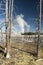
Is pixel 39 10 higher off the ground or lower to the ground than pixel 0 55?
higher

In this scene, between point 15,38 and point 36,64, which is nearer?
point 36,64

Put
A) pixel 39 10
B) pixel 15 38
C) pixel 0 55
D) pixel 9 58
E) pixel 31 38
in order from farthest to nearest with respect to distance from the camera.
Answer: pixel 15 38 < pixel 31 38 < pixel 39 10 < pixel 0 55 < pixel 9 58

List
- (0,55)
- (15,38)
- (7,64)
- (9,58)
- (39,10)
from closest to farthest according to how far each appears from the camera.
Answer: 1. (7,64)
2. (9,58)
3. (0,55)
4. (39,10)
5. (15,38)

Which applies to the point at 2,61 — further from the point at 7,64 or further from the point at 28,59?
the point at 28,59

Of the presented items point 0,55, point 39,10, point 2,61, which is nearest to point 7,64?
point 2,61

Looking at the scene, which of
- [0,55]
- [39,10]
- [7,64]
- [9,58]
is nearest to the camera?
[7,64]

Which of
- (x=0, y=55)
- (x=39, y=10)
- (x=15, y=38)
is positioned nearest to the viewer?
(x=0, y=55)

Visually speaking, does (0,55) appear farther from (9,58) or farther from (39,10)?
(39,10)

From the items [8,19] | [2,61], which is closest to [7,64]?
[2,61]

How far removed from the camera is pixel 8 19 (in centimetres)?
1373

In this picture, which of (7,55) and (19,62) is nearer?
(19,62)

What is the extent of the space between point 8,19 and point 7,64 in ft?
14.1

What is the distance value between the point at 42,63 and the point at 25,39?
1857 cm

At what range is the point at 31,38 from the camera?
97.7 feet
